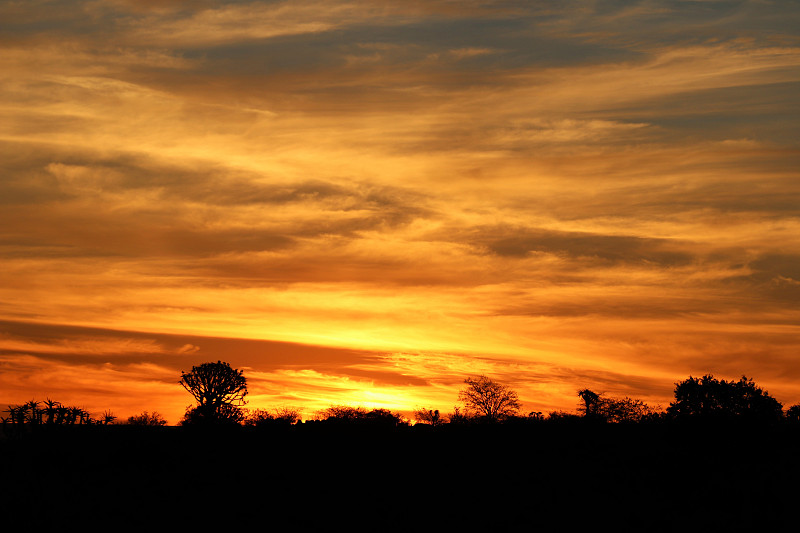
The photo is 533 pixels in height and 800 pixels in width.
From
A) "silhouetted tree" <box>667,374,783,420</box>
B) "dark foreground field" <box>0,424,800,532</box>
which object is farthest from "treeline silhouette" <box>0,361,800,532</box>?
"silhouetted tree" <box>667,374,783,420</box>

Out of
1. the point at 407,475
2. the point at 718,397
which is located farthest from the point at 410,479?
the point at 718,397

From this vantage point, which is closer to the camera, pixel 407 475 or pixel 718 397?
pixel 407 475

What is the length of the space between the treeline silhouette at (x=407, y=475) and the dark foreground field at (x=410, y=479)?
84mm

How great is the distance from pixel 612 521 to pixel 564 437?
A: 437 inches

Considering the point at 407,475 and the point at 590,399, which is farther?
the point at 590,399

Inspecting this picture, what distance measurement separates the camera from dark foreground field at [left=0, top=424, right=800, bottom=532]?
30234 millimetres

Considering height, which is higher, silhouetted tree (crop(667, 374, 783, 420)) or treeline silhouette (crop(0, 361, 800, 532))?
silhouetted tree (crop(667, 374, 783, 420))

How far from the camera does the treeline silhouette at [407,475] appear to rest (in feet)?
99.6

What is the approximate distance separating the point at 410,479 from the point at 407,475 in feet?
1.80

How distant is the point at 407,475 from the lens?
3544 centimetres

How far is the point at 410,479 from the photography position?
3491 centimetres

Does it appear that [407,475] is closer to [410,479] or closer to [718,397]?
[410,479]

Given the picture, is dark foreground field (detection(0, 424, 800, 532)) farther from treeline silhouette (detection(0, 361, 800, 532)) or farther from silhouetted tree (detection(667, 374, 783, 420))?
silhouetted tree (detection(667, 374, 783, 420))

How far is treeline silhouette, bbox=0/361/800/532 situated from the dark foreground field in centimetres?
8
